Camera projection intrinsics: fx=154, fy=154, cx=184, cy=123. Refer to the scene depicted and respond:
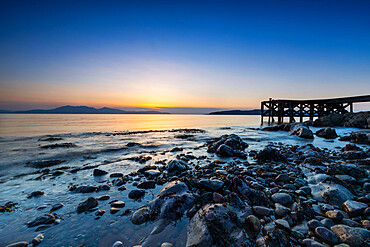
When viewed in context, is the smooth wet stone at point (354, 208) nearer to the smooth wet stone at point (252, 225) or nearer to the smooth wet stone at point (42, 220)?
the smooth wet stone at point (252, 225)

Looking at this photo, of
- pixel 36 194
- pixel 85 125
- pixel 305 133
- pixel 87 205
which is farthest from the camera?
pixel 85 125

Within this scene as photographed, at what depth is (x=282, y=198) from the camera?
354cm

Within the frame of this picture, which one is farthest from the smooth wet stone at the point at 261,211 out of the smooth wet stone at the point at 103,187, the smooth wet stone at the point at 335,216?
the smooth wet stone at the point at 103,187

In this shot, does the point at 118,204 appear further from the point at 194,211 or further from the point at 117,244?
the point at 194,211

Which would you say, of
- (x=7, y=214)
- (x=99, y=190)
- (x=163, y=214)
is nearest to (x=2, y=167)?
(x=7, y=214)

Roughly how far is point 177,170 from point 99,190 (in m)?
Answer: 2.72

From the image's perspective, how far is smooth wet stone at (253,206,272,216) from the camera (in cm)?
313

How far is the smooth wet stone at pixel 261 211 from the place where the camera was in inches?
123

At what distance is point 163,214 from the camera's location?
325 centimetres

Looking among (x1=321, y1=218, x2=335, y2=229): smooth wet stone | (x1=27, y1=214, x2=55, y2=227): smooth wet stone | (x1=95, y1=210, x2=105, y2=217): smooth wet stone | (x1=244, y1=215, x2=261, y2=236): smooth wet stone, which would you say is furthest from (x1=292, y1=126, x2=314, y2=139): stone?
(x1=27, y1=214, x2=55, y2=227): smooth wet stone

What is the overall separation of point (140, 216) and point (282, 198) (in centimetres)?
320

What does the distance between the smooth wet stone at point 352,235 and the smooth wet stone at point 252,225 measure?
115 cm

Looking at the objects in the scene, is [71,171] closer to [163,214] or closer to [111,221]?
[111,221]

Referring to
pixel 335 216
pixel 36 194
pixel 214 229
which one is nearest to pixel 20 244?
pixel 36 194
